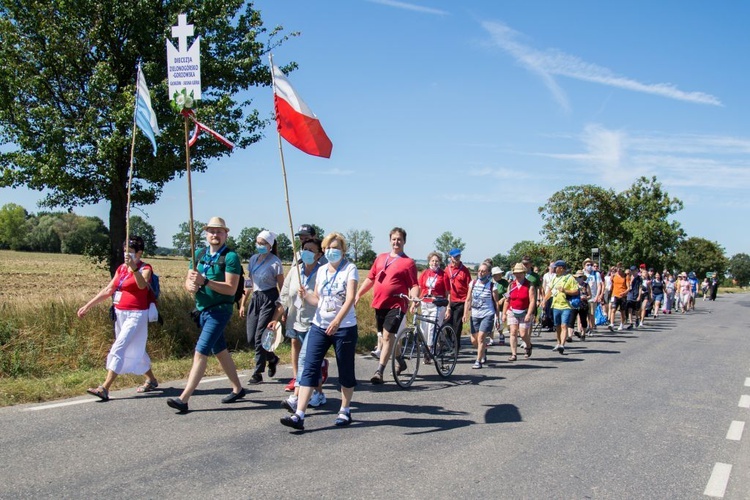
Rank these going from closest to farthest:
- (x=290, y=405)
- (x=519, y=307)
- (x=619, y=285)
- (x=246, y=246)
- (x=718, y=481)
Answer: (x=718, y=481) → (x=290, y=405) → (x=519, y=307) → (x=619, y=285) → (x=246, y=246)

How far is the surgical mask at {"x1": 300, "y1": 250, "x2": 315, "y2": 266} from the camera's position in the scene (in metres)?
6.58

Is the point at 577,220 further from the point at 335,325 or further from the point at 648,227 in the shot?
the point at 335,325

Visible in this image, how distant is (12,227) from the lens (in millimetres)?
91688

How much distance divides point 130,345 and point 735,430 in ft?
21.1

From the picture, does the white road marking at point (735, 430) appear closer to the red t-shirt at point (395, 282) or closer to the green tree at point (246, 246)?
the red t-shirt at point (395, 282)

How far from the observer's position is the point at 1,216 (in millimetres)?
95000

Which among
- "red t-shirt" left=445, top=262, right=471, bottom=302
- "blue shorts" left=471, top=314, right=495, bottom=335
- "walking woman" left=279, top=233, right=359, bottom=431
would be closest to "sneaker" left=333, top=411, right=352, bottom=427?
"walking woman" left=279, top=233, right=359, bottom=431

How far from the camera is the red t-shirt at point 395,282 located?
27.3 feet

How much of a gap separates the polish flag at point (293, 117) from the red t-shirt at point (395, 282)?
200cm

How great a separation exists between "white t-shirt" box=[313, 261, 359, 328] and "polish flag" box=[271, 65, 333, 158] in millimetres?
1871

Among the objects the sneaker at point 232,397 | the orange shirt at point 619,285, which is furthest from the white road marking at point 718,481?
the orange shirt at point 619,285

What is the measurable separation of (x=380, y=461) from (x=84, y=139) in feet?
34.4

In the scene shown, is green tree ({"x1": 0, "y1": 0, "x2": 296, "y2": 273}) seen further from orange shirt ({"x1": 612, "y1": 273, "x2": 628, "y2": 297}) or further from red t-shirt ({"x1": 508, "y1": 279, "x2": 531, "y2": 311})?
orange shirt ({"x1": 612, "y1": 273, "x2": 628, "y2": 297})

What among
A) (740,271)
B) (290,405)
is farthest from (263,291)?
(740,271)
